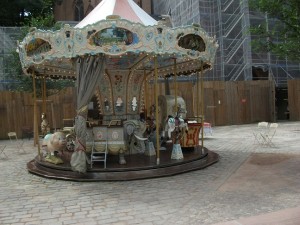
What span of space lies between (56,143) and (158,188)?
3609 millimetres

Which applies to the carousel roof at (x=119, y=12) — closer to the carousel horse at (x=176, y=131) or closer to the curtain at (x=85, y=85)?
the curtain at (x=85, y=85)

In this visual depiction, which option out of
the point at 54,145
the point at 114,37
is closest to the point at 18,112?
Result: the point at 54,145

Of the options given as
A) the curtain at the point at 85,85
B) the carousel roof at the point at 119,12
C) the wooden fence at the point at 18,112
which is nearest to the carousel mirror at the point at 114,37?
the curtain at the point at 85,85

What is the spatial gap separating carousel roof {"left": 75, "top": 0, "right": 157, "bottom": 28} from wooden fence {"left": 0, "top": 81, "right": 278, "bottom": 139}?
7.87m

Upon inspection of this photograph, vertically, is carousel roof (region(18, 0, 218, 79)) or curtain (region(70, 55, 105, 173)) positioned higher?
carousel roof (region(18, 0, 218, 79))

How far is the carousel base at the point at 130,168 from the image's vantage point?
8211mm

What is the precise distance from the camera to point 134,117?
36.7ft

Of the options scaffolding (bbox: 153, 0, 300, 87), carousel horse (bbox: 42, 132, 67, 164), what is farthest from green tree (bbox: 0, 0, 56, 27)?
carousel horse (bbox: 42, 132, 67, 164)

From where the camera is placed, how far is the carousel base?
8.21m

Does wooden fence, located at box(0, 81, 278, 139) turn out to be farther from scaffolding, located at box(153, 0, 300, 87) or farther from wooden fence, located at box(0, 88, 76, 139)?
scaffolding, located at box(153, 0, 300, 87)

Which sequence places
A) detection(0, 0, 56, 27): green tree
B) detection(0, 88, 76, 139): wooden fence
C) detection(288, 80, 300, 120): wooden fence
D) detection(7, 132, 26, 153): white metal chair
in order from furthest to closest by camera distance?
detection(0, 0, 56, 27): green tree → detection(288, 80, 300, 120): wooden fence → detection(0, 88, 76, 139): wooden fence → detection(7, 132, 26, 153): white metal chair

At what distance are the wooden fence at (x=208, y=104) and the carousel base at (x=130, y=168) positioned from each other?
27.4ft

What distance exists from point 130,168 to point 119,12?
14.5 ft

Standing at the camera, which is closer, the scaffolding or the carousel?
the carousel
